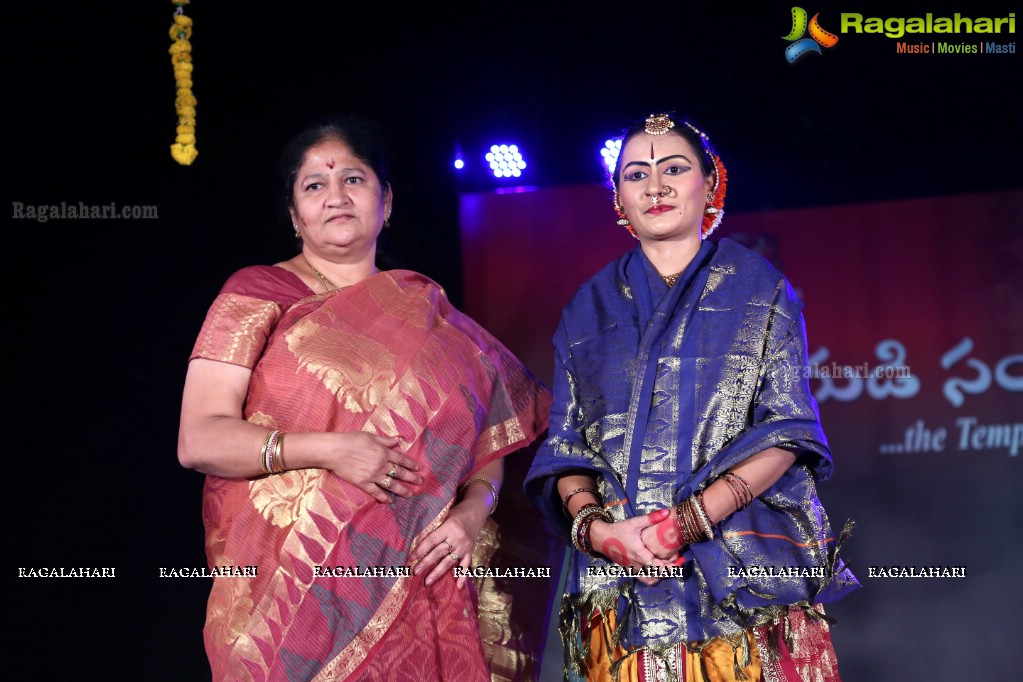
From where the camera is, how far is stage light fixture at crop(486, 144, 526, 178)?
3.72 meters

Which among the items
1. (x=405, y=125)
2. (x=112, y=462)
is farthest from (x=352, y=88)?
(x=112, y=462)

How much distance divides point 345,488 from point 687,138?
114 cm

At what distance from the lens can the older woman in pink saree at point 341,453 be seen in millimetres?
2367

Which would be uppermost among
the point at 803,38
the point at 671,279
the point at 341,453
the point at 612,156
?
the point at 803,38

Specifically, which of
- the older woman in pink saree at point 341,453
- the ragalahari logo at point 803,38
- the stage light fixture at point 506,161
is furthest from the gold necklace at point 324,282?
the ragalahari logo at point 803,38

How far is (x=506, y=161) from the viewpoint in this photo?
375 centimetres

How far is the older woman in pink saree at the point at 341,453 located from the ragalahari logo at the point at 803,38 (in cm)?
170

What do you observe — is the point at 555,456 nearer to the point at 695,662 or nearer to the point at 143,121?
the point at 695,662

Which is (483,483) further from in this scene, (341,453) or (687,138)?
(687,138)

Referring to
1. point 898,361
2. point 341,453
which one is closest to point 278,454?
point 341,453

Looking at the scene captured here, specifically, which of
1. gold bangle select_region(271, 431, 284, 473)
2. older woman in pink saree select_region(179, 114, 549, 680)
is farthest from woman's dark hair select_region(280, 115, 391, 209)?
gold bangle select_region(271, 431, 284, 473)

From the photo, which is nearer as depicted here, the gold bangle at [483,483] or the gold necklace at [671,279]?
the gold necklace at [671,279]

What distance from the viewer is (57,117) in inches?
123

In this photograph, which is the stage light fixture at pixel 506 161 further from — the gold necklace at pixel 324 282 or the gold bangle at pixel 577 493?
the gold bangle at pixel 577 493
